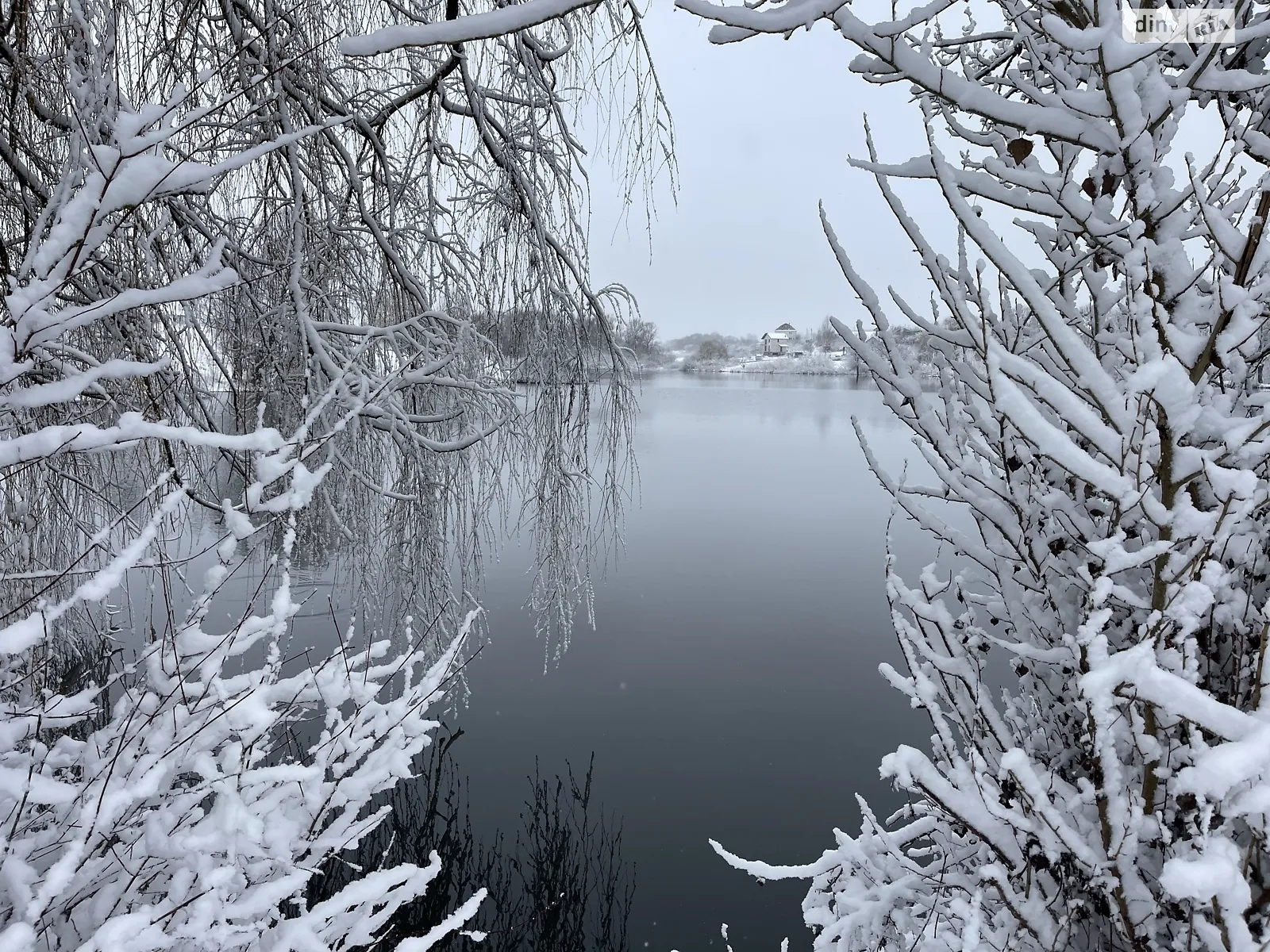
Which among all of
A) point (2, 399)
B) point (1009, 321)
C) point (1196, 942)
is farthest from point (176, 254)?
point (1196, 942)

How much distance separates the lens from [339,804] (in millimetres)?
1465

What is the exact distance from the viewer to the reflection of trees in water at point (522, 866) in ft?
16.2

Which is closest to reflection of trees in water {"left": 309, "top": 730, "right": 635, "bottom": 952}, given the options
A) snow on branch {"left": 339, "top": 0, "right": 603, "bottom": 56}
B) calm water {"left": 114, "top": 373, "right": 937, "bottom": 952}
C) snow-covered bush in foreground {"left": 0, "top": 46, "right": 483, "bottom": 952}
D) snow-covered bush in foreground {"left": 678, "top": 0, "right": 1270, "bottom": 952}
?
calm water {"left": 114, "top": 373, "right": 937, "bottom": 952}

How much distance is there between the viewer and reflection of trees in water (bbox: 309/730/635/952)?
4.93 m

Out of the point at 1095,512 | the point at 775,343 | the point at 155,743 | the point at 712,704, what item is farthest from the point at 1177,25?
the point at 775,343

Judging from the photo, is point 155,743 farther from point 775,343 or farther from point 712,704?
point 775,343

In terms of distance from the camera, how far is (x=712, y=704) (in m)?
7.26

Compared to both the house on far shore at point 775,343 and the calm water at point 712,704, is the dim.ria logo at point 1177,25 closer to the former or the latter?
the calm water at point 712,704

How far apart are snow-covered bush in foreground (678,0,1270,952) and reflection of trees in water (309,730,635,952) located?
395 centimetres

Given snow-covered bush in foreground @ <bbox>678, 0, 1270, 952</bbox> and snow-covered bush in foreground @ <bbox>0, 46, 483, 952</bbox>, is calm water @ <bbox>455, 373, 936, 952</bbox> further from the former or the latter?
snow-covered bush in foreground @ <bbox>0, 46, 483, 952</bbox>

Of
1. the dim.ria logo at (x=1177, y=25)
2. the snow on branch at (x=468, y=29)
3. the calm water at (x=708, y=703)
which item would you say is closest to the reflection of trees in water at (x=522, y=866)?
the calm water at (x=708, y=703)

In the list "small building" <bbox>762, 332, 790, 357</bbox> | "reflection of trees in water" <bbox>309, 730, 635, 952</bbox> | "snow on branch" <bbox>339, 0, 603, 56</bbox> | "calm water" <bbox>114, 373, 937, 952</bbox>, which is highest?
"small building" <bbox>762, 332, 790, 357</bbox>

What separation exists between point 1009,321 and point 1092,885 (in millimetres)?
1301

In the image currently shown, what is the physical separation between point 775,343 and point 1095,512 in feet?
221
